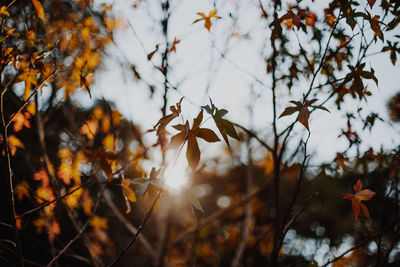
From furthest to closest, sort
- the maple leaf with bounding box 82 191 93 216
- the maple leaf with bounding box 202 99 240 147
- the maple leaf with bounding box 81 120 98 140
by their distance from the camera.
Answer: the maple leaf with bounding box 82 191 93 216
the maple leaf with bounding box 81 120 98 140
the maple leaf with bounding box 202 99 240 147

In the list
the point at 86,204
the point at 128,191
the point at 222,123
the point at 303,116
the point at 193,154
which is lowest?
the point at 86,204

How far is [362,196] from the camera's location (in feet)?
3.97

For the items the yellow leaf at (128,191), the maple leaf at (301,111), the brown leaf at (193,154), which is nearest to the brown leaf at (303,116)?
the maple leaf at (301,111)

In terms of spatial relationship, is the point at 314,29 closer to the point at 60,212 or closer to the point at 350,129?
the point at 350,129

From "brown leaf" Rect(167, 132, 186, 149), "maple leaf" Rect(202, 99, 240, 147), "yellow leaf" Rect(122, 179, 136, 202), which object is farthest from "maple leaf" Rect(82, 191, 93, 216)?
"maple leaf" Rect(202, 99, 240, 147)

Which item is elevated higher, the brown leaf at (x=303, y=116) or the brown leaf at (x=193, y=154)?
the brown leaf at (x=303, y=116)

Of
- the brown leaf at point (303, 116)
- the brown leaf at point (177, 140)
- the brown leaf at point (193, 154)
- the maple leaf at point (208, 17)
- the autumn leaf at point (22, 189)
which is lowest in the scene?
the autumn leaf at point (22, 189)

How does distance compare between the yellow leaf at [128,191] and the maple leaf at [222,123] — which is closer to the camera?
the maple leaf at [222,123]

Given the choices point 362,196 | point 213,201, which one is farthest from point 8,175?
point 213,201

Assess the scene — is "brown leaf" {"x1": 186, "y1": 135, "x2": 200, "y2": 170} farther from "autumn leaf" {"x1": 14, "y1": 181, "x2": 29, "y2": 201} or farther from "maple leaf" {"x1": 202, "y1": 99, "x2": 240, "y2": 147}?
"autumn leaf" {"x1": 14, "y1": 181, "x2": 29, "y2": 201}

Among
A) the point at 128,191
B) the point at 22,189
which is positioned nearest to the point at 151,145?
the point at 128,191

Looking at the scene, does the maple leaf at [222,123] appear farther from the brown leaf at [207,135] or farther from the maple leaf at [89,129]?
the maple leaf at [89,129]

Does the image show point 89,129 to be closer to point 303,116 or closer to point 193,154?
point 193,154

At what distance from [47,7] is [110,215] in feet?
13.9
